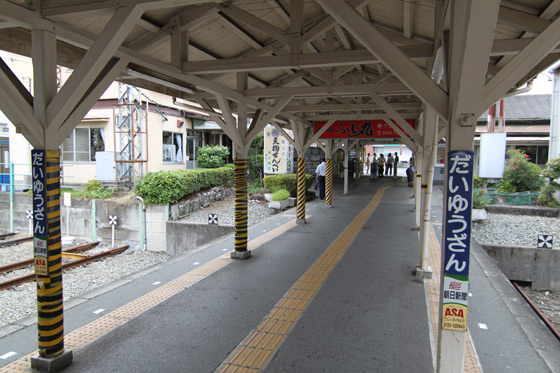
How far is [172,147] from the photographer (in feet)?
63.4

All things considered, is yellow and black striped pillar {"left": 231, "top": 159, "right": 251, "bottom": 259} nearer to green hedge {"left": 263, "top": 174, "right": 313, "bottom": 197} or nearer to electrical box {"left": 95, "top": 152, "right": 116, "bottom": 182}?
green hedge {"left": 263, "top": 174, "right": 313, "bottom": 197}

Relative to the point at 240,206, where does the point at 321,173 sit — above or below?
above

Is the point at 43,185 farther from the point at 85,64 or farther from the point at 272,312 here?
the point at 272,312

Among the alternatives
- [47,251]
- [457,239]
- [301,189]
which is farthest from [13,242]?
[457,239]

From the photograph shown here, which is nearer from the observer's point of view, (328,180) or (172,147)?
(328,180)

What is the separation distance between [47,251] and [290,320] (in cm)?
280

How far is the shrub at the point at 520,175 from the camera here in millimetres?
14844

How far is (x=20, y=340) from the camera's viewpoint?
164 inches

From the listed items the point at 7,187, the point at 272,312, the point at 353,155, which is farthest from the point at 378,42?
the point at 353,155

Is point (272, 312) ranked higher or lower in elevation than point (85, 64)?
lower

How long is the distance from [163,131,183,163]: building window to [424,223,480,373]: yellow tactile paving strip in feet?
45.4

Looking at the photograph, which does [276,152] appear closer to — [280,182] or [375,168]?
[280,182]

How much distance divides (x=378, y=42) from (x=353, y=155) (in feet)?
84.7

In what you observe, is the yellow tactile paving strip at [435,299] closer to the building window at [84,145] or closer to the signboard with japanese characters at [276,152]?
the signboard with japanese characters at [276,152]
